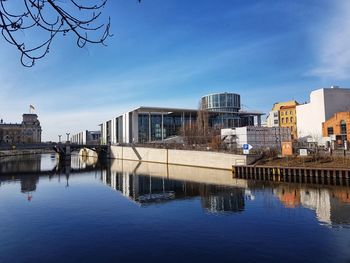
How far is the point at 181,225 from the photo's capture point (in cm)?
2777

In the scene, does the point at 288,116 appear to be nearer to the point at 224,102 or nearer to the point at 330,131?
the point at 224,102

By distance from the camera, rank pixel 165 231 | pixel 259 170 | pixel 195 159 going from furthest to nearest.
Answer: pixel 195 159 < pixel 259 170 < pixel 165 231

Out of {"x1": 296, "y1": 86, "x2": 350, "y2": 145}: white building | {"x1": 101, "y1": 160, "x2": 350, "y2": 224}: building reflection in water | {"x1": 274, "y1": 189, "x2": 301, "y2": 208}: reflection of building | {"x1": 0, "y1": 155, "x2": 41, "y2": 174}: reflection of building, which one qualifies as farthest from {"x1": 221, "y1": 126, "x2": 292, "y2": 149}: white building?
{"x1": 0, "y1": 155, "x2": 41, "y2": 174}: reflection of building

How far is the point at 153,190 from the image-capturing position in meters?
50.9

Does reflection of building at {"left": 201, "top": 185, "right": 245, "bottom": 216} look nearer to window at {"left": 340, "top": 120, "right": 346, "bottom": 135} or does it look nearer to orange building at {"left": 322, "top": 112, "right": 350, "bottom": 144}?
orange building at {"left": 322, "top": 112, "right": 350, "bottom": 144}

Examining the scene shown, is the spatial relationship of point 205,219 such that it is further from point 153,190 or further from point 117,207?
point 153,190

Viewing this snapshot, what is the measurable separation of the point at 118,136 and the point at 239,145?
8501 centimetres

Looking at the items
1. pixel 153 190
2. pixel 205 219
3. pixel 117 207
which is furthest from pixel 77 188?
pixel 205 219

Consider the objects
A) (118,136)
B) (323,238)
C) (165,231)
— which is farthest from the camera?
(118,136)

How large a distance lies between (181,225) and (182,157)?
64.6 meters

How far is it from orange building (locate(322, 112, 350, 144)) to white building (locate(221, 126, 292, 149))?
11323 mm

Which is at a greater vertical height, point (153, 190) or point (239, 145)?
point (239, 145)

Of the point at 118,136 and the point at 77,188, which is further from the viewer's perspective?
the point at 118,136

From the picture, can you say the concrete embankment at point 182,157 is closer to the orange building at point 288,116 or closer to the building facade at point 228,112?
the building facade at point 228,112
